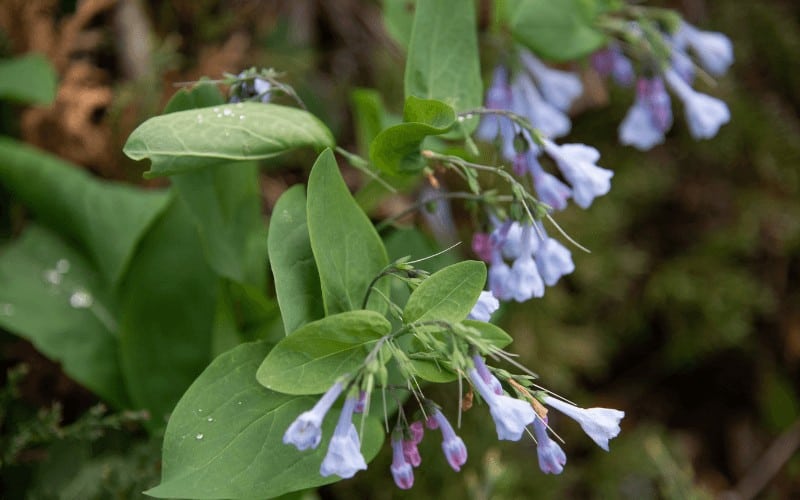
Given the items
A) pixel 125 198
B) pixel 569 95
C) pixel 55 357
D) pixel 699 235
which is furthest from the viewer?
pixel 699 235

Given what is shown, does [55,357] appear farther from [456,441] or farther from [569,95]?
[569,95]

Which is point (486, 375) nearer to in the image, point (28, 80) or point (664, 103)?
point (664, 103)

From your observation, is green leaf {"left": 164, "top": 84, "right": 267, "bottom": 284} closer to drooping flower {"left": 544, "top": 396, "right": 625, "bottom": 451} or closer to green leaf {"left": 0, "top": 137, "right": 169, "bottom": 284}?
green leaf {"left": 0, "top": 137, "right": 169, "bottom": 284}

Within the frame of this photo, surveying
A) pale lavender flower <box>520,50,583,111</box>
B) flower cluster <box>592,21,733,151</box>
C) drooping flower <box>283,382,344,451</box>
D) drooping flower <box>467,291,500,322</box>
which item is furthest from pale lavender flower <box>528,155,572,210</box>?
drooping flower <box>283,382,344,451</box>

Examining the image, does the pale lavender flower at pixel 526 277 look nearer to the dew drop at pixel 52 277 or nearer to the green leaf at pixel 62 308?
the green leaf at pixel 62 308

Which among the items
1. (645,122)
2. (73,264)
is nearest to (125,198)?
(73,264)

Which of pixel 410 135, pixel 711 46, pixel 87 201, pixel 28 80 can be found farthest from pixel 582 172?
pixel 28 80

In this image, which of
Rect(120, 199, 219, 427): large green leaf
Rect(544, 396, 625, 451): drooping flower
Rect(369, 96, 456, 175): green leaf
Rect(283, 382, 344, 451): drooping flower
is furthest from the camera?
Rect(120, 199, 219, 427): large green leaf
